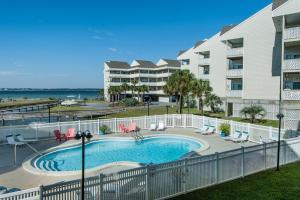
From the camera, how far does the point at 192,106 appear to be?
50250 millimetres

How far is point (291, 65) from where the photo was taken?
1008 inches

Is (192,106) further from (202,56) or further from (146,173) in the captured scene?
(146,173)

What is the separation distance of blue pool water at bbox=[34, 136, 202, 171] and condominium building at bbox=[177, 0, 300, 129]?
10.7m

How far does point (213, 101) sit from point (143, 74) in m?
44.1

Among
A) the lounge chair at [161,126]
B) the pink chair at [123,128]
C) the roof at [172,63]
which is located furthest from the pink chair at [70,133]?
the roof at [172,63]

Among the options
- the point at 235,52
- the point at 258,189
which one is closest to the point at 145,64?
the point at 235,52

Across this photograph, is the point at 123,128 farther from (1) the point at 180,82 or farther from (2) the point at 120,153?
(1) the point at 180,82

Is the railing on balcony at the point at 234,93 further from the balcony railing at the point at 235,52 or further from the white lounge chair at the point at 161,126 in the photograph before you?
the white lounge chair at the point at 161,126

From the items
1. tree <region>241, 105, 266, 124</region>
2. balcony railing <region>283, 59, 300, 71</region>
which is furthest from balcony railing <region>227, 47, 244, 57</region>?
balcony railing <region>283, 59, 300, 71</region>

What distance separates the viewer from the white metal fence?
64.3ft

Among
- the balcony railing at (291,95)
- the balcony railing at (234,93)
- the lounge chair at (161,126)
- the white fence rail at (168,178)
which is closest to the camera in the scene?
the white fence rail at (168,178)

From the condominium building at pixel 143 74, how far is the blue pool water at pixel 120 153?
185 feet

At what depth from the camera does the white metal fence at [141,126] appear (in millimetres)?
19609

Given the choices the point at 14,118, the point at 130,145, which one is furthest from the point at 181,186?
the point at 14,118
